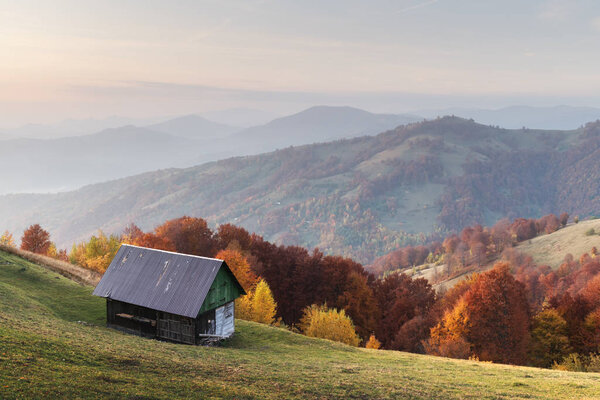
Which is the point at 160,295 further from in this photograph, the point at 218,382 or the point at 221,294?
the point at 218,382

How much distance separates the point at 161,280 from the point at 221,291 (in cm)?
639

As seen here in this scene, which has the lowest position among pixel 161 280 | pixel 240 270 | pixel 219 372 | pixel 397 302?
pixel 397 302

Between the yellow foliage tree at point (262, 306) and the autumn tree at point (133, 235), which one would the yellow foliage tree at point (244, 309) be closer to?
the yellow foliage tree at point (262, 306)

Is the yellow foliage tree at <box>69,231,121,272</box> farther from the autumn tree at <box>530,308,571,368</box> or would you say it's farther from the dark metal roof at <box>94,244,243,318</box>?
the autumn tree at <box>530,308,571,368</box>

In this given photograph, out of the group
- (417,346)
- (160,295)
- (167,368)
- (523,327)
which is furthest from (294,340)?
(523,327)

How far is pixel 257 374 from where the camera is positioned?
25.8 meters

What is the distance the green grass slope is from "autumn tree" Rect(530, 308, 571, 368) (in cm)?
3597

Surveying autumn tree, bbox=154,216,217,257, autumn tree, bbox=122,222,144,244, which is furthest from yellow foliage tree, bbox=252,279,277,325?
autumn tree, bbox=122,222,144,244

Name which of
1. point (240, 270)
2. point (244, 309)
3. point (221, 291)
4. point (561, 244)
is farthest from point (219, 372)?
point (561, 244)

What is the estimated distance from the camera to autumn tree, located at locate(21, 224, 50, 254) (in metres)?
94.9

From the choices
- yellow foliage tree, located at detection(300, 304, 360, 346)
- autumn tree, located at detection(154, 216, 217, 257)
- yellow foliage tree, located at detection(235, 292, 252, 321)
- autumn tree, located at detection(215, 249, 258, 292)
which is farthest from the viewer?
autumn tree, located at detection(154, 216, 217, 257)

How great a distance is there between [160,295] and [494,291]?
51.0 metres

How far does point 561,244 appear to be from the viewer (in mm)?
176000

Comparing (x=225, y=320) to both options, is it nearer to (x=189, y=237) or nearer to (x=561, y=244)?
(x=189, y=237)
